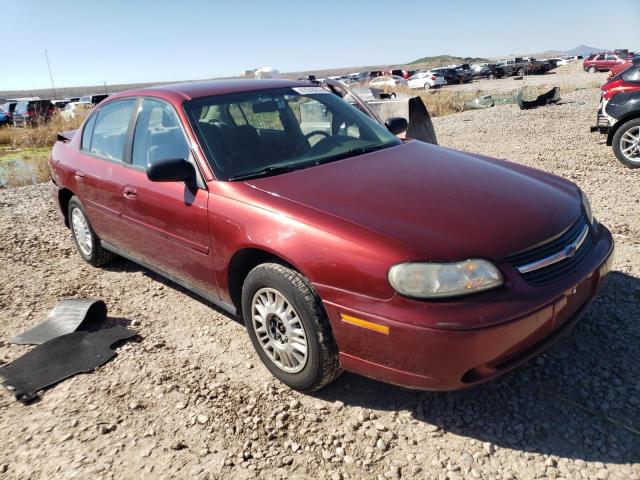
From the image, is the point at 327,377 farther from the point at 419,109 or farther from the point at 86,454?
the point at 419,109

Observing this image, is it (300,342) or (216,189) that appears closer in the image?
(300,342)

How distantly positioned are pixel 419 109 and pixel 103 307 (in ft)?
19.4

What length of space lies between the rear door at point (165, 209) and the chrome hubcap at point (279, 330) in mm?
485

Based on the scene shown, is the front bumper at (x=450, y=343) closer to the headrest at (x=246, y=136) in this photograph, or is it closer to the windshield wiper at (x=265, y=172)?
the windshield wiper at (x=265, y=172)

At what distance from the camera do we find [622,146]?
24.6 feet

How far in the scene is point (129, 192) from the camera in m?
3.76

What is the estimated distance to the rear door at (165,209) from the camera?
319 cm

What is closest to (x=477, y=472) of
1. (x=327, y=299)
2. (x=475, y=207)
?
(x=327, y=299)

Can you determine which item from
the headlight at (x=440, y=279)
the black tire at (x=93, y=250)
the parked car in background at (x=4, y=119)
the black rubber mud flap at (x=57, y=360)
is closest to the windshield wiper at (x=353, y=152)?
the headlight at (x=440, y=279)

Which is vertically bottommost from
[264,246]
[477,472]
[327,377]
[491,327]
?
[477,472]

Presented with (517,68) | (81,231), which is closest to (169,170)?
(81,231)

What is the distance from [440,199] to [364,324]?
0.82 meters

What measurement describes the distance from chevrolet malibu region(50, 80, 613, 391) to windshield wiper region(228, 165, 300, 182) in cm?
2

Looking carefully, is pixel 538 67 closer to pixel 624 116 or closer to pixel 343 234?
pixel 624 116
